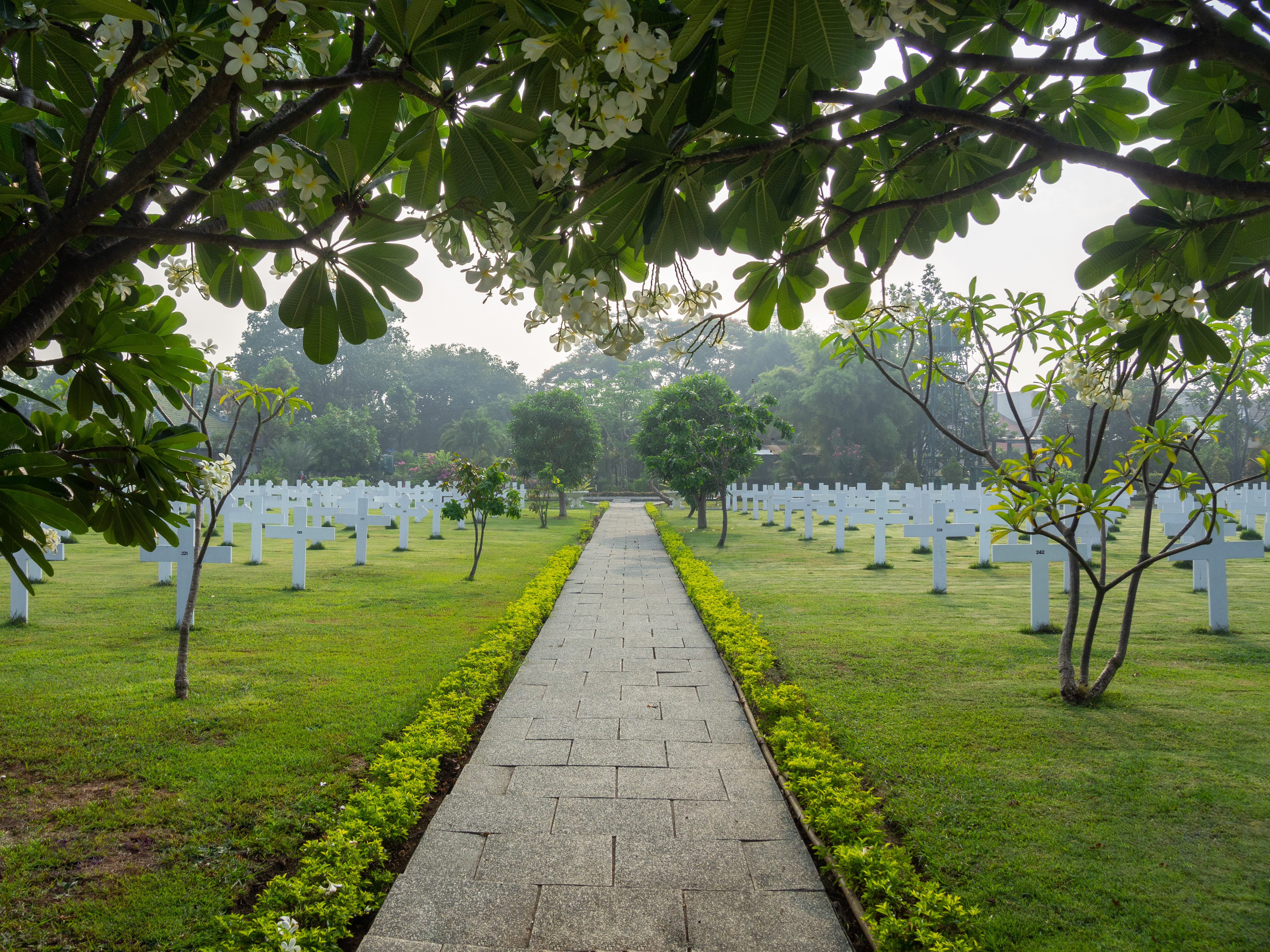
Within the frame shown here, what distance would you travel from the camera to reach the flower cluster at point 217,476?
135 inches

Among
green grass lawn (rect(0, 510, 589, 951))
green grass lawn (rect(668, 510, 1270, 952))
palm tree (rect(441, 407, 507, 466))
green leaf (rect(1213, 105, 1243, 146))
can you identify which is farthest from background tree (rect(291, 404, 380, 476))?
green leaf (rect(1213, 105, 1243, 146))

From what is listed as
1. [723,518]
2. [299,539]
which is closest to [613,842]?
[299,539]

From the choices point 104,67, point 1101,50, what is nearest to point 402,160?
point 104,67

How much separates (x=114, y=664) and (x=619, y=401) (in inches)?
1445

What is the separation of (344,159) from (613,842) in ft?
7.52

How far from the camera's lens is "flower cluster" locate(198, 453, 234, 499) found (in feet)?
11.3

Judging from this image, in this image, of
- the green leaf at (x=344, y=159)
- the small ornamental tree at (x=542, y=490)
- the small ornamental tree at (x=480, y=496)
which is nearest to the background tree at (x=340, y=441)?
the small ornamental tree at (x=542, y=490)

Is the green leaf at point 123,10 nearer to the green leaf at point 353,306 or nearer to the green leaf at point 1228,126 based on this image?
the green leaf at point 353,306

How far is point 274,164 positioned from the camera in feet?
3.90

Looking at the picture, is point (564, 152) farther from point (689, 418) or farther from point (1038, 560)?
point (689, 418)

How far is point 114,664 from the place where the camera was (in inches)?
185

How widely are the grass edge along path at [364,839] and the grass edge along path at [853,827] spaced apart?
147cm

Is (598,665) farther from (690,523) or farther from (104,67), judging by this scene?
(690,523)

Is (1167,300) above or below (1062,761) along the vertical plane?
above
